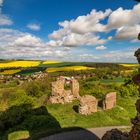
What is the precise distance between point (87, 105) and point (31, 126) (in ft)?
26.0

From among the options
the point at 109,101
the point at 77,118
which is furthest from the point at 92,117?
the point at 109,101

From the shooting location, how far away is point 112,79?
88.8m

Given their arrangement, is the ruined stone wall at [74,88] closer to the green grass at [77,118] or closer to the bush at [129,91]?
the green grass at [77,118]

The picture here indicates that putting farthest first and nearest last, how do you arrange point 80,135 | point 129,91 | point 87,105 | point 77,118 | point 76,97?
point 129,91, point 76,97, point 87,105, point 77,118, point 80,135

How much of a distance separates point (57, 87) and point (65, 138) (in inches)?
525

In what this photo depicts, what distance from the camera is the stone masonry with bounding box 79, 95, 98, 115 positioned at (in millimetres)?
35688

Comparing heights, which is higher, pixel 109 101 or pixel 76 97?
pixel 109 101

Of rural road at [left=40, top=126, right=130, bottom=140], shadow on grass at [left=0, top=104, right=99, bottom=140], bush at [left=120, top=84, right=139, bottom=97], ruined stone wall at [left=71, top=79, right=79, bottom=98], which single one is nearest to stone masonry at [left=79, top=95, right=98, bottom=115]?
shadow on grass at [left=0, top=104, right=99, bottom=140]

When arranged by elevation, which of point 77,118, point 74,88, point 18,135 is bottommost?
Result: point 18,135

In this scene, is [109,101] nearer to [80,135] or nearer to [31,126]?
[80,135]

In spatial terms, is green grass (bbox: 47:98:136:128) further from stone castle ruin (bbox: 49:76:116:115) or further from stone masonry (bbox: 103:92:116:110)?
stone castle ruin (bbox: 49:76:116:115)


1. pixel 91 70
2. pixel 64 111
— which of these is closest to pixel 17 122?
pixel 64 111

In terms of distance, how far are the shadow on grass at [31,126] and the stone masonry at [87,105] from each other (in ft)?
13.2

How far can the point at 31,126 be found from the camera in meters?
31.8
